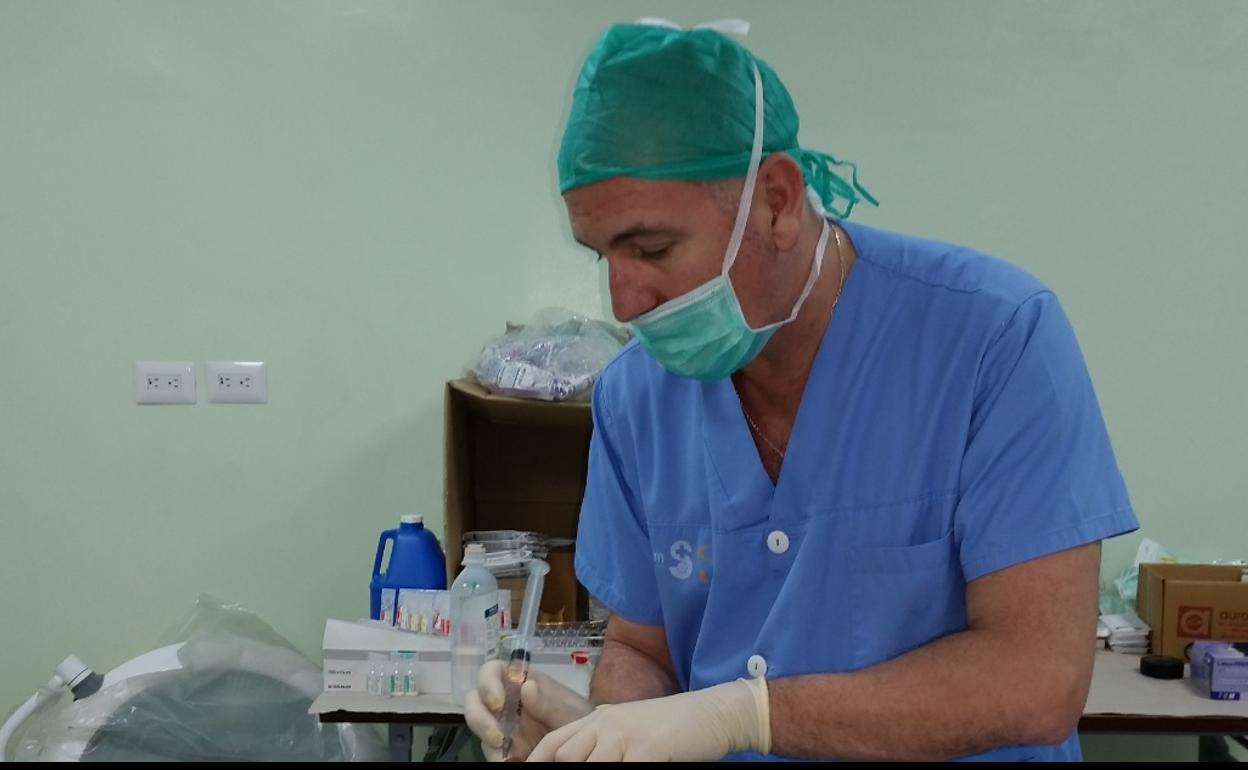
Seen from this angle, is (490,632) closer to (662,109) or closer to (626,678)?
(626,678)

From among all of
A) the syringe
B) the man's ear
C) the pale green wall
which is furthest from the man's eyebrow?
the pale green wall

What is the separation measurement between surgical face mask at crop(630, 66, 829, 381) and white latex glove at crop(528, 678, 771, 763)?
326 millimetres

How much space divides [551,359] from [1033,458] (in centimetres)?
116

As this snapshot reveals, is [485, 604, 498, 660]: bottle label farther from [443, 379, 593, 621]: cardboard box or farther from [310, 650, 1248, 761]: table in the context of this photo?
[443, 379, 593, 621]: cardboard box

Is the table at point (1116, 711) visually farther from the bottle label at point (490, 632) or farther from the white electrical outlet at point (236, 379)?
the white electrical outlet at point (236, 379)

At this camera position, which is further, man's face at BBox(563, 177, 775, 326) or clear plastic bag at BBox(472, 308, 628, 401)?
clear plastic bag at BBox(472, 308, 628, 401)

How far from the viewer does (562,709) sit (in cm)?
103

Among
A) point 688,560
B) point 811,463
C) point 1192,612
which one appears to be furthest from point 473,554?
point 1192,612

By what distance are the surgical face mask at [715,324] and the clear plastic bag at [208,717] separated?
1202 mm

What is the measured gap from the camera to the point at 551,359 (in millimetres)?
1977

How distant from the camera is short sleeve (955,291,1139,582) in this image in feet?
3.03

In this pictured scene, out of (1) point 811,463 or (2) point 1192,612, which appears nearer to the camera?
(1) point 811,463

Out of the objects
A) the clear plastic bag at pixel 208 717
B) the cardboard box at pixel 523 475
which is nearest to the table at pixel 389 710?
the clear plastic bag at pixel 208 717

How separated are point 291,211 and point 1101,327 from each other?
1911 millimetres
